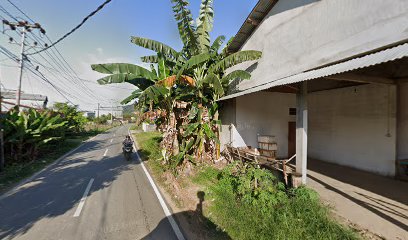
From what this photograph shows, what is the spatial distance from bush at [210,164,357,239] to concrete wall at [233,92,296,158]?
361 cm

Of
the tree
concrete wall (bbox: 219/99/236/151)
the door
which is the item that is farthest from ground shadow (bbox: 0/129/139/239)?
the door

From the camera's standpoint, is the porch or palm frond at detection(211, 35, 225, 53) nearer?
the porch

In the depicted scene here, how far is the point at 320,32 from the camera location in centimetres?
539

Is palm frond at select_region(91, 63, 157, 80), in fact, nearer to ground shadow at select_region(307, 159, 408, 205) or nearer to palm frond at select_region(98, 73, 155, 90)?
palm frond at select_region(98, 73, 155, 90)

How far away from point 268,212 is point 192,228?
1.73 meters

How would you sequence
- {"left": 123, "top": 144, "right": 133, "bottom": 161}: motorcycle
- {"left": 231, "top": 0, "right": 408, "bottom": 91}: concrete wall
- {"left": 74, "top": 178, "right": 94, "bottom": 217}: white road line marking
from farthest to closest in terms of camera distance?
{"left": 123, "top": 144, "right": 133, "bottom": 161}: motorcycle
{"left": 74, "top": 178, "right": 94, "bottom": 217}: white road line marking
{"left": 231, "top": 0, "right": 408, "bottom": 91}: concrete wall

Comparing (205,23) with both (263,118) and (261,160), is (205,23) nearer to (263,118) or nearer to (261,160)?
(263,118)

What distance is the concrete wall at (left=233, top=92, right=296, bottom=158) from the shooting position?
9289 millimetres

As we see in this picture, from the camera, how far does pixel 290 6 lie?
6.47m

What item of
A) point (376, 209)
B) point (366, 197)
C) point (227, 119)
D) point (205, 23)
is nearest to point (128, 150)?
point (227, 119)

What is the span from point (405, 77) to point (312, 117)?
393 cm

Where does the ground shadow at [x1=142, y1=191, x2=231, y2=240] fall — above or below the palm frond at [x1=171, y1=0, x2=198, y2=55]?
below

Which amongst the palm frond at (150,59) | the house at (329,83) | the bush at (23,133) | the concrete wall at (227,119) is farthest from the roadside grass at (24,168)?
the house at (329,83)

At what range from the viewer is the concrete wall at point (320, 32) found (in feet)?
13.0
